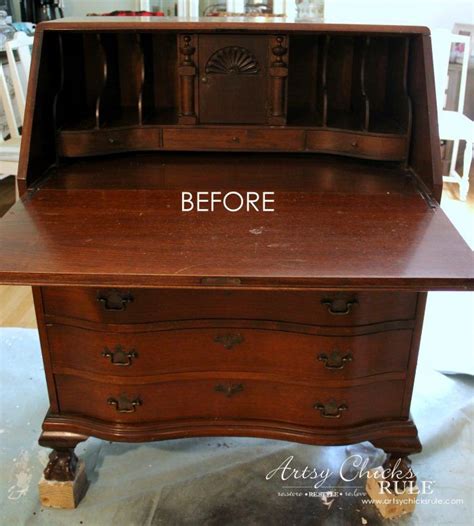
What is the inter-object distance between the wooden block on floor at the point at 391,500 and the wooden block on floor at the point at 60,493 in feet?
2.22

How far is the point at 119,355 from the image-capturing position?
3.96 feet

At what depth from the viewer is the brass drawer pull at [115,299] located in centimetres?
114

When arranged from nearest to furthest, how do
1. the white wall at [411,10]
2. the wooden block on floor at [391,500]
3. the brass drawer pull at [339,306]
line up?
the brass drawer pull at [339,306]
the wooden block on floor at [391,500]
the white wall at [411,10]

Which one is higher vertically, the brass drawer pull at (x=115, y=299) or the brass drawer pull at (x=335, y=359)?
the brass drawer pull at (x=115, y=299)

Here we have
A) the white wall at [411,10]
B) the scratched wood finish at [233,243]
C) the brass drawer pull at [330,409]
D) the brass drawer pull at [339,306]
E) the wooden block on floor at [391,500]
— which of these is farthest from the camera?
the white wall at [411,10]

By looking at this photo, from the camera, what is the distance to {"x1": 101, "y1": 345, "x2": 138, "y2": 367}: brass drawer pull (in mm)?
1201

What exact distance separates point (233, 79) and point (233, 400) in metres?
0.73

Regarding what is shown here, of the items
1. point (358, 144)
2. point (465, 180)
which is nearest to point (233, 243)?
point (358, 144)

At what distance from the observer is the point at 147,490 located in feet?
4.80

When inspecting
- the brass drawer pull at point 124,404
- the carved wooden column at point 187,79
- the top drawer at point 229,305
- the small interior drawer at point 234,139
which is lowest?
the brass drawer pull at point 124,404

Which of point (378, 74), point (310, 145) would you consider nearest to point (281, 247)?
point (310, 145)

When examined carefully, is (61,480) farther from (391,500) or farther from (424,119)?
(424,119)

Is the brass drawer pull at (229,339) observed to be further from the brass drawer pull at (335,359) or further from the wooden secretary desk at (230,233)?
the brass drawer pull at (335,359)

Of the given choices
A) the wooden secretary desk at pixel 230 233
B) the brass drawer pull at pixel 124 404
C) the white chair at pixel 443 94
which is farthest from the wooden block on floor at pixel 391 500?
the white chair at pixel 443 94
